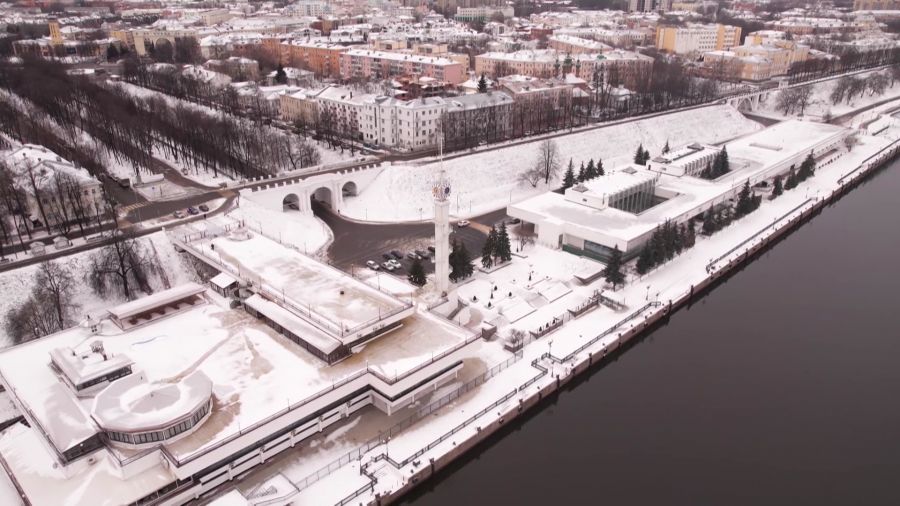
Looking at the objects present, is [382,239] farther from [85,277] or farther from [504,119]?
[504,119]

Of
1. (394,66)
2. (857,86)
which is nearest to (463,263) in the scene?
(394,66)

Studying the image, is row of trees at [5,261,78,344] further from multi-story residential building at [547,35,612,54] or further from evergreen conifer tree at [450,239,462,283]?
multi-story residential building at [547,35,612,54]

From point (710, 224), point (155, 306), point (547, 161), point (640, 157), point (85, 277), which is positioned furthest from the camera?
point (640, 157)

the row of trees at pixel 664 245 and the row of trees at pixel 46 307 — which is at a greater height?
the row of trees at pixel 46 307

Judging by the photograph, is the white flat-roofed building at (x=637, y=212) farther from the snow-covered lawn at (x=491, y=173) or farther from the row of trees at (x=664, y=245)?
the snow-covered lawn at (x=491, y=173)

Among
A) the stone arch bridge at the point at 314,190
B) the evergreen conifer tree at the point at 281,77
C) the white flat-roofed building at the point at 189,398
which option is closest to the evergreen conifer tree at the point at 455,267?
the white flat-roofed building at the point at 189,398

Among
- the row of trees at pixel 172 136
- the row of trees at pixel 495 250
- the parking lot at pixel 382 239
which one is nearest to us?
the row of trees at pixel 495 250

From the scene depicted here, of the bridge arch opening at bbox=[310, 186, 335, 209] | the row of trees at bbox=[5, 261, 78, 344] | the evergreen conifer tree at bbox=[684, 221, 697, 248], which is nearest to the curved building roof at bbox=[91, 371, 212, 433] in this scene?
the row of trees at bbox=[5, 261, 78, 344]
